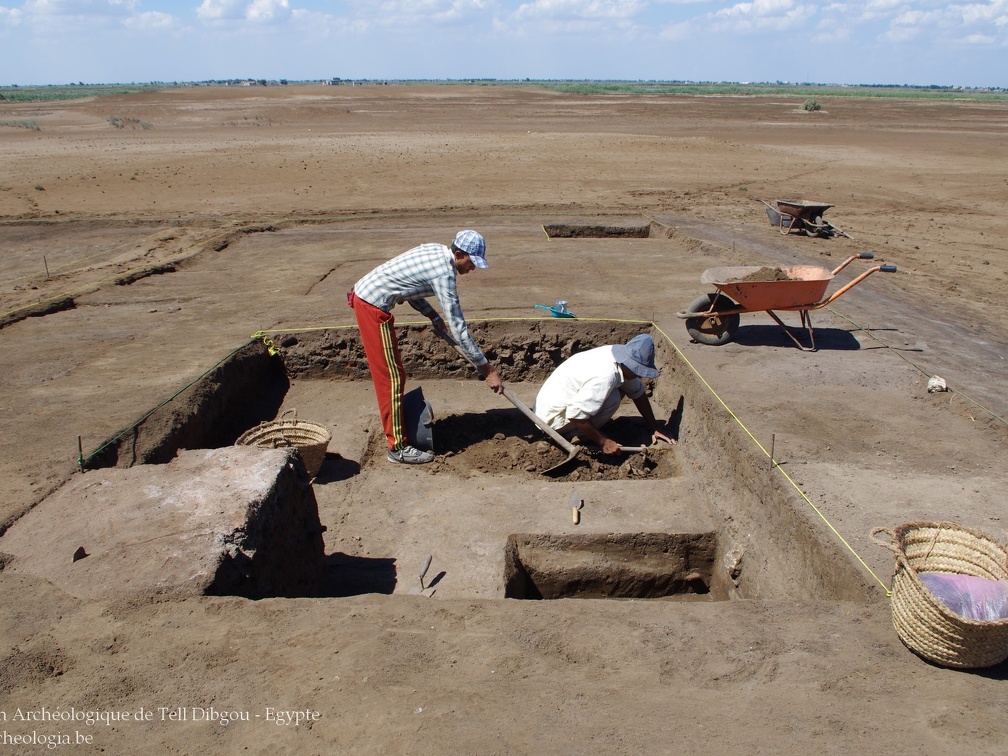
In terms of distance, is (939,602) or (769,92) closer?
(939,602)

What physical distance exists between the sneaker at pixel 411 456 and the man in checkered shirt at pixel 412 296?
1.67 feet

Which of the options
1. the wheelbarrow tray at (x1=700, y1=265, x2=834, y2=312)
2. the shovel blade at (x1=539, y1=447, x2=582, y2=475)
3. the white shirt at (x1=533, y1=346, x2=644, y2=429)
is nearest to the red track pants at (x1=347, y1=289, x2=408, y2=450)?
the white shirt at (x1=533, y1=346, x2=644, y2=429)

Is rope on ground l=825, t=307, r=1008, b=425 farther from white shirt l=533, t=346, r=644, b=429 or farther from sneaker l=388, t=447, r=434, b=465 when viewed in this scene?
sneaker l=388, t=447, r=434, b=465

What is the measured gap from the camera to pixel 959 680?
303 cm

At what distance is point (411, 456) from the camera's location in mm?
6258

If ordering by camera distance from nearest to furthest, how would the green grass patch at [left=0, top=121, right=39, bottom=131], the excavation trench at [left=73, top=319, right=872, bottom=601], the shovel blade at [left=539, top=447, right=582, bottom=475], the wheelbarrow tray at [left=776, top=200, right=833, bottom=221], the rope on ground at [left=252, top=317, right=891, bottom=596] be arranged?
the rope on ground at [left=252, top=317, right=891, bottom=596]
the excavation trench at [left=73, top=319, right=872, bottom=601]
the shovel blade at [left=539, top=447, right=582, bottom=475]
the wheelbarrow tray at [left=776, top=200, right=833, bottom=221]
the green grass patch at [left=0, top=121, right=39, bottom=131]

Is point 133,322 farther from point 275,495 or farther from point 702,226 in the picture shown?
point 702,226

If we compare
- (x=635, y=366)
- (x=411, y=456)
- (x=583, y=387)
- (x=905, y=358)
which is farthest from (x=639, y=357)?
(x=905, y=358)

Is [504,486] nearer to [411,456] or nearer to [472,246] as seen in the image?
[411,456]

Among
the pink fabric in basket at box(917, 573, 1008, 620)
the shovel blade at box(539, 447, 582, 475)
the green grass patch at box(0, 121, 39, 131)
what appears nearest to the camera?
the pink fabric in basket at box(917, 573, 1008, 620)

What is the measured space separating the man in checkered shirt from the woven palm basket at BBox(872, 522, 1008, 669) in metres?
A: 3.04

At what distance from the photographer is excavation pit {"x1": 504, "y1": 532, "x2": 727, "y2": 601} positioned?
5.18 metres

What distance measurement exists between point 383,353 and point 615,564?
2.38m

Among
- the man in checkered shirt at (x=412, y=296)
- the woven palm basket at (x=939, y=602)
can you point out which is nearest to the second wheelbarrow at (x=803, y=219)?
the man in checkered shirt at (x=412, y=296)
